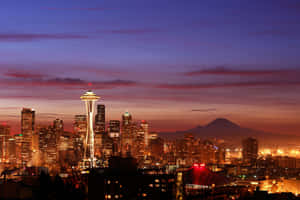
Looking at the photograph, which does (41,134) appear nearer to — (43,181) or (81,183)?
(81,183)

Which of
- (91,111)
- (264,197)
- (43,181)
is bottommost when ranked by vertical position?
Answer: (264,197)

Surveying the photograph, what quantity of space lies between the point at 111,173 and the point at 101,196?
4.80 meters

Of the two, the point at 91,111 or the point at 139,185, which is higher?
the point at 91,111

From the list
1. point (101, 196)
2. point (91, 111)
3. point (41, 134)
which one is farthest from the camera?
point (41, 134)

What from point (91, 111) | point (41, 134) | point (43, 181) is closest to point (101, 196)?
point (43, 181)

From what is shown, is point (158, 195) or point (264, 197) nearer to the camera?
point (158, 195)

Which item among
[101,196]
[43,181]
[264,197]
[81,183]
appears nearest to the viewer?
[43,181]

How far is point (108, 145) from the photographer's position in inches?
7333

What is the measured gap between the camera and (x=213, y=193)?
3287 inches

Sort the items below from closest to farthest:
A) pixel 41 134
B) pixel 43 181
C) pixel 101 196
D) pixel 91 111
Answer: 1. pixel 43 181
2. pixel 101 196
3. pixel 91 111
4. pixel 41 134

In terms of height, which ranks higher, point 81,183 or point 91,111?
point 91,111

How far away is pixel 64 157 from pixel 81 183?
102605mm

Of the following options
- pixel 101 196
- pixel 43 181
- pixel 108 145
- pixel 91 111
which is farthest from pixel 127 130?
pixel 43 181

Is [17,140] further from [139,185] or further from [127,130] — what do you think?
[139,185]
